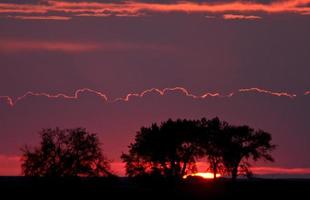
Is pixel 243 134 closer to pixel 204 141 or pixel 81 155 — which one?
pixel 204 141

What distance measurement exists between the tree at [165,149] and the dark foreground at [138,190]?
9392mm

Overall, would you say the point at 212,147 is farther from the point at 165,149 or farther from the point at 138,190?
the point at 138,190

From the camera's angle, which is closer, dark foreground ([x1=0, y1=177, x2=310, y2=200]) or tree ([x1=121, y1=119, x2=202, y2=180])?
dark foreground ([x1=0, y1=177, x2=310, y2=200])

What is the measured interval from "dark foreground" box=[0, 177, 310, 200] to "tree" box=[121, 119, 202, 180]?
9.39 meters

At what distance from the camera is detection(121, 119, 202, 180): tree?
192 metres

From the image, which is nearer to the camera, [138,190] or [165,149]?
[138,190]

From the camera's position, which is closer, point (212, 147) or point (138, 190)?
point (138, 190)

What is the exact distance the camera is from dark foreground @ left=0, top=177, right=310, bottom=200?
14738cm

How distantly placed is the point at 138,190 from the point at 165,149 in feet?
110

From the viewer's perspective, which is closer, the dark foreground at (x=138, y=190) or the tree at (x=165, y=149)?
the dark foreground at (x=138, y=190)

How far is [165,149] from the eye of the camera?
193 m

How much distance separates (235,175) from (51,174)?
37878 millimetres

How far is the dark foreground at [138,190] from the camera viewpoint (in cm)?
14738

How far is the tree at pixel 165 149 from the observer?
192 metres
